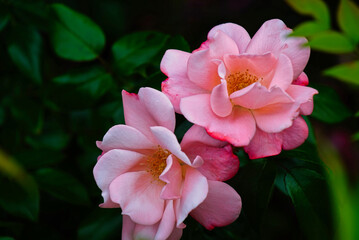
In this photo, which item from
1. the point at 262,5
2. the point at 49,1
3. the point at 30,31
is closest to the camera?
the point at 30,31

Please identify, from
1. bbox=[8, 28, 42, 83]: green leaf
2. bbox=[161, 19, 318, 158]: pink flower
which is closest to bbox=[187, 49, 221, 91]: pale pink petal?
bbox=[161, 19, 318, 158]: pink flower

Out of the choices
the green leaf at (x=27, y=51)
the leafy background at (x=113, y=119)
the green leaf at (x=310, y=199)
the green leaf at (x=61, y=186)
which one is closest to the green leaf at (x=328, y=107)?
the leafy background at (x=113, y=119)

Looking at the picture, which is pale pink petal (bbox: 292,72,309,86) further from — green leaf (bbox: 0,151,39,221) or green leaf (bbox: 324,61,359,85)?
green leaf (bbox: 0,151,39,221)

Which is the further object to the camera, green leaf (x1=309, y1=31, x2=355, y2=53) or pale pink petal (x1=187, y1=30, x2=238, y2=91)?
pale pink petal (x1=187, y1=30, x2=238, y2=91)

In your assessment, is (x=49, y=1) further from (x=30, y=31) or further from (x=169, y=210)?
(x=169, y=210)

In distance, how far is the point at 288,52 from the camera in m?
0.69

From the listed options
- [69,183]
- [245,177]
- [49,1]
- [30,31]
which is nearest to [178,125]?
[245,177]

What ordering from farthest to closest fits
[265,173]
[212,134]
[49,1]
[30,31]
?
[49,1], [30,31], [265,173], [212,134]

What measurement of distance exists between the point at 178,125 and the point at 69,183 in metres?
0.41

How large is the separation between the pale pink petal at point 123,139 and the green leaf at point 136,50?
399 millimetres

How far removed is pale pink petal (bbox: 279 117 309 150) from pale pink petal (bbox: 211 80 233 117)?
100mm

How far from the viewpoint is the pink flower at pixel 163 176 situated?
64cm

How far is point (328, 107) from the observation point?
3.02 ft

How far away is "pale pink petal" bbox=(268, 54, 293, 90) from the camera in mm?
651
